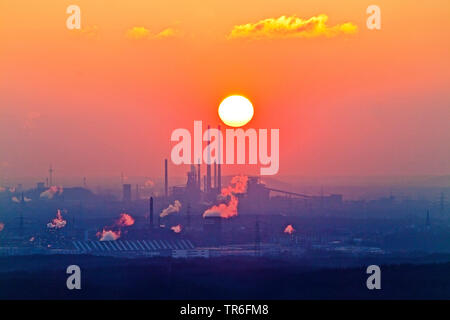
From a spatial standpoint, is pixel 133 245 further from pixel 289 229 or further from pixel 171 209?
pixel 289 229

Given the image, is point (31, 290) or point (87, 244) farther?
point (87, 244)

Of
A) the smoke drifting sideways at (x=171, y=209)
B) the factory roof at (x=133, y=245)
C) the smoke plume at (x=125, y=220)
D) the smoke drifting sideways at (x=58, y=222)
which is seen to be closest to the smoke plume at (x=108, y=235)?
the factory roof at (x=133, y=245)

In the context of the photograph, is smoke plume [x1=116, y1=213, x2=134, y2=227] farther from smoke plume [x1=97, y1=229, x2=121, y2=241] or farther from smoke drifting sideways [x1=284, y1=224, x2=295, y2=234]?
smoke drifting sideways [x1=284, y1=224, x2=295, y2=234]

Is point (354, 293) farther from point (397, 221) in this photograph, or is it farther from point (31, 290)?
point (397, 221)

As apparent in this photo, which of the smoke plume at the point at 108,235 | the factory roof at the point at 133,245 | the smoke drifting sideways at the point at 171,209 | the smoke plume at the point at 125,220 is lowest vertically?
the factory roof at the point at 133,245

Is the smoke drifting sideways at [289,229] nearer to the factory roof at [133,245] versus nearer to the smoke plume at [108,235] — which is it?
the factory roof at [133,245]

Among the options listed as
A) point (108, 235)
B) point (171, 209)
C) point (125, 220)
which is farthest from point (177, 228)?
point (108, 235)
